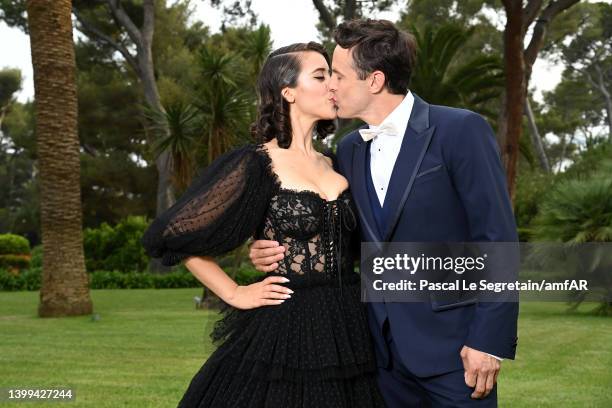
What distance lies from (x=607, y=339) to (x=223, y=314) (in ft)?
29.8

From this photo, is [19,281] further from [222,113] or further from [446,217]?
[446,217]

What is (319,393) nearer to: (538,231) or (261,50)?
(538,231)

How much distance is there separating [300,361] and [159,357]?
24.0 feet

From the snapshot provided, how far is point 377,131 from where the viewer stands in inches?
139

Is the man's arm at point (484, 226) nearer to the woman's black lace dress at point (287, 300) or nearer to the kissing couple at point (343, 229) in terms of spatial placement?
the kissing couple at point (343, 229)

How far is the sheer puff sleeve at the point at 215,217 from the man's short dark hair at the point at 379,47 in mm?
614

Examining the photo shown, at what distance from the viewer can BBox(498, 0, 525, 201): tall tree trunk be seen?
60.7ft

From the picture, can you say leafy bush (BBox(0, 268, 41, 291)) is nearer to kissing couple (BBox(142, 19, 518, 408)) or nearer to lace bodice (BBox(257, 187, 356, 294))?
kissing couple (BBox(142, 19, 518, 408))

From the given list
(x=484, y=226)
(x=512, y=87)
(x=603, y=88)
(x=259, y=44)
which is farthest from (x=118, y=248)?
(x=603, y=88)

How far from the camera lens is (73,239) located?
51.4 feet

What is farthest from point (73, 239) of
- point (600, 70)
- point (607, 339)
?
point (600, 70)

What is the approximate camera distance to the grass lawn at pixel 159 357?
27.0 feet

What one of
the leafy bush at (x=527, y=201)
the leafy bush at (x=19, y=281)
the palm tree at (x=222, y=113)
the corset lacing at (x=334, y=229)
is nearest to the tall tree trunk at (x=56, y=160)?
the palm tree at (x=222, y=113)

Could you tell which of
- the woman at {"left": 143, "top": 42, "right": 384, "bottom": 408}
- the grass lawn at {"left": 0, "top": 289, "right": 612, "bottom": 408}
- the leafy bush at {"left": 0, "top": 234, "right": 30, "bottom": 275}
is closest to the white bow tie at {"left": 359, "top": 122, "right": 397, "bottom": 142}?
the woman at {"left": 143, "top": 42, "right": 384, "bottom": 408}
